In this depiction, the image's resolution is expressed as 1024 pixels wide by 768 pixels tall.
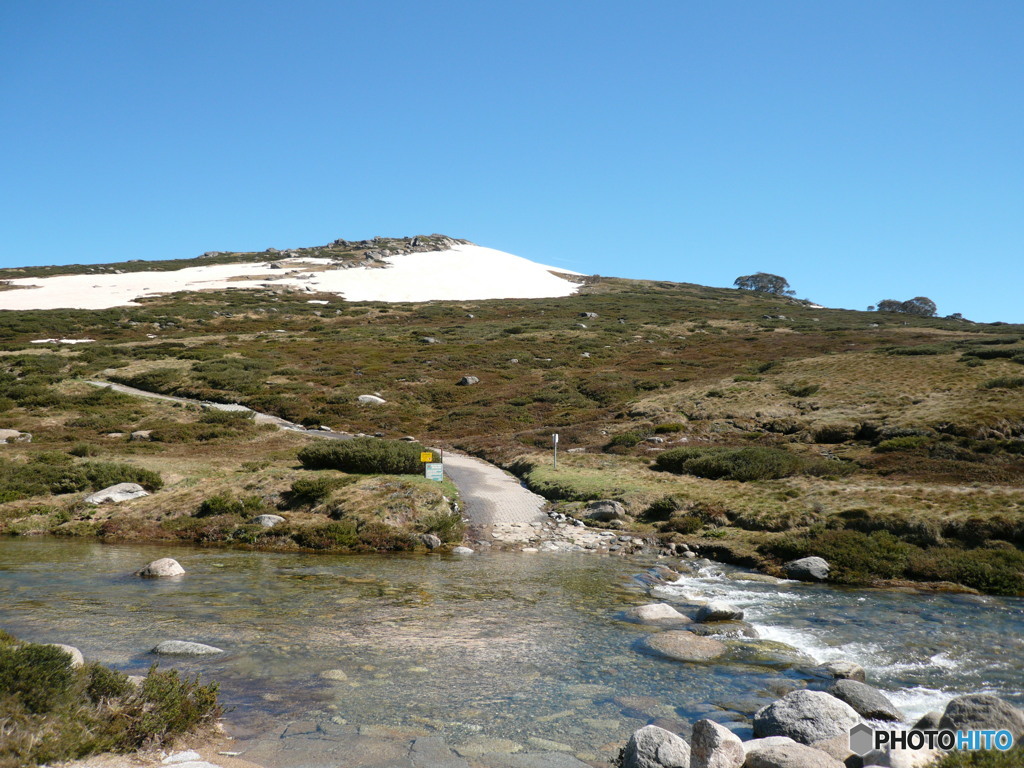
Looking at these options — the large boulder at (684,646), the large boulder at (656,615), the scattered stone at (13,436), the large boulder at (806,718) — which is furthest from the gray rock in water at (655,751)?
the scattered stone at (13,436)

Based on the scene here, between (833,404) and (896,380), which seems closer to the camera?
(833,404)

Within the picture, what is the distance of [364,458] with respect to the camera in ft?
97.1

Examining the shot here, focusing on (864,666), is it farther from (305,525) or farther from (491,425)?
(491,425)

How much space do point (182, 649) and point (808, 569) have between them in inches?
615

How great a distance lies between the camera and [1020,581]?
1619 centimetres

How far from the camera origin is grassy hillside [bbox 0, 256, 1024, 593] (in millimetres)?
21703

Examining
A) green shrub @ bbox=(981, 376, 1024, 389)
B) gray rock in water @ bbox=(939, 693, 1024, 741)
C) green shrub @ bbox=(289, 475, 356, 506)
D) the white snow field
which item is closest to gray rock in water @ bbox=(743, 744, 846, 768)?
gray rock in water @ bbox=(939, 693, 1024, 741)

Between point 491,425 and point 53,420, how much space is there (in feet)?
95.0

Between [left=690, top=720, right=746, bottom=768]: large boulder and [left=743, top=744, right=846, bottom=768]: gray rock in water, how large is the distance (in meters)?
0.16

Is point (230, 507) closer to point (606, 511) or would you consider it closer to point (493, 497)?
point (493, 497)

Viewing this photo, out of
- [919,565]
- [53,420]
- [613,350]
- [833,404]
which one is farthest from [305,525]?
[613,350]

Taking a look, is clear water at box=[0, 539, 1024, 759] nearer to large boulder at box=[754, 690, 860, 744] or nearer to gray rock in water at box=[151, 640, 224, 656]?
gray rock in water at box=[151, 640, 224, 656]

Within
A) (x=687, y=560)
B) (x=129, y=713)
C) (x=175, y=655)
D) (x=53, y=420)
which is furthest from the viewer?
(x=53, y=420)

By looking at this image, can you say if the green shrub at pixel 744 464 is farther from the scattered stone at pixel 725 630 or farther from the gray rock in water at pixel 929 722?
the gray rock in water at pixel 929 722
